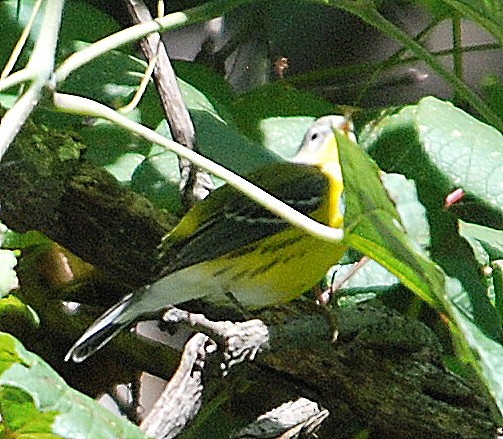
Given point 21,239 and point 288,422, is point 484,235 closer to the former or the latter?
point 288,422

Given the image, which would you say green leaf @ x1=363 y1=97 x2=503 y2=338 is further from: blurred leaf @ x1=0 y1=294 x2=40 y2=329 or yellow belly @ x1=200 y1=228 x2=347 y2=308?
blurred leaf @ x1=0 y1=294 x2=40 y2=329

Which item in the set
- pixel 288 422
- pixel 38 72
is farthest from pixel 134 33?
pixel 288 422

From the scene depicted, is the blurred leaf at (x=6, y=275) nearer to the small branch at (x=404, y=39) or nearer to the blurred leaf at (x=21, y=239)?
the blurred leaf at (x=21, y=239)

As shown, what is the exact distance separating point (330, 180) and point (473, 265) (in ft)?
1.50

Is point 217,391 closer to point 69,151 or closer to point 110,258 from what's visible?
point 110,258

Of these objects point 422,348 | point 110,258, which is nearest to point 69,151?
point 110,258

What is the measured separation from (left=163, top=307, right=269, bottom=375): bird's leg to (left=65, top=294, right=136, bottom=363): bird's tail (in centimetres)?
9

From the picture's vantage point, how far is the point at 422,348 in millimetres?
999

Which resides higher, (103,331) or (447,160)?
(447,160)

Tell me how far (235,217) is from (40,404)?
0.56 meters

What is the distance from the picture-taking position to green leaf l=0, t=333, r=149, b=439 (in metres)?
0.57

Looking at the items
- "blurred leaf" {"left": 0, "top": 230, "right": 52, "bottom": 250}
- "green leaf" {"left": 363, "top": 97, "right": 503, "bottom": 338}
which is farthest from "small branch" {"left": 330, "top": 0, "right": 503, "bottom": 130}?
"blurred leaf" {"left": 0, "top": 230, "right": 52, "bottom": 250}

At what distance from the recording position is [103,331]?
1.01 meters

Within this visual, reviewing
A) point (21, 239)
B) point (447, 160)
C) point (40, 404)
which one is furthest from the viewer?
point (21, 239)
